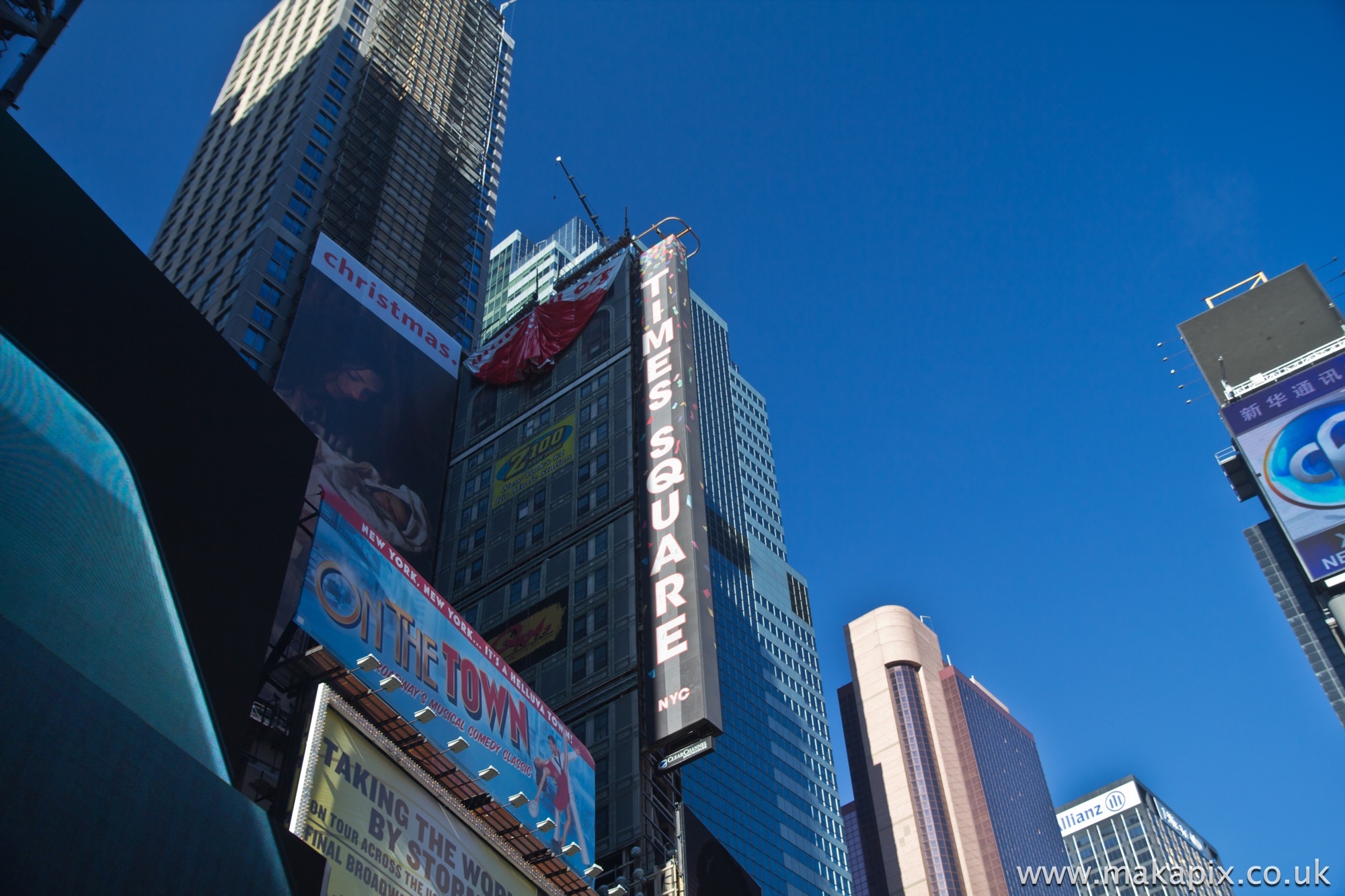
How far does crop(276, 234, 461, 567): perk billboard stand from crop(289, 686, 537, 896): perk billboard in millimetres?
27280

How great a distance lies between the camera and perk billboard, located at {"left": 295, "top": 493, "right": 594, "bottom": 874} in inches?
1357

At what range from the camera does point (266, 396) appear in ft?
118

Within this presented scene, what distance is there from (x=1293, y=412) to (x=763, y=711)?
73.6 m

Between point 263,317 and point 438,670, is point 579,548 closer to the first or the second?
point 438,670

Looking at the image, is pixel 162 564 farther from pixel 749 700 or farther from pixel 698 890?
pixel 749 700

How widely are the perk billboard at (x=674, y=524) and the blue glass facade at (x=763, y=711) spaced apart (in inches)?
2676

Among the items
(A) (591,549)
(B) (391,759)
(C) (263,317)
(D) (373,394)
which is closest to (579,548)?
(A) (591,549)

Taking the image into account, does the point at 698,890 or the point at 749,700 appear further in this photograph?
the point at 749,700

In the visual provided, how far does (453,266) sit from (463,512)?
36.7 m

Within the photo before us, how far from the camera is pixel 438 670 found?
123ft

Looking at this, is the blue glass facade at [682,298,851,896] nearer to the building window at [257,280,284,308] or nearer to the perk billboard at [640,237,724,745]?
the building window at [257,280,284,308]

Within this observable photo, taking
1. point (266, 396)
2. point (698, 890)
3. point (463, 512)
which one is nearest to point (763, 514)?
point (463, 512)

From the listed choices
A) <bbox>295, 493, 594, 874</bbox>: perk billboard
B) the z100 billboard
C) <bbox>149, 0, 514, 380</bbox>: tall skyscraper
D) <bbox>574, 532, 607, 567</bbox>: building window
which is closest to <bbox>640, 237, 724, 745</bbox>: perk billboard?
<bbox>574, 532, 607, 567</bbox>: building window

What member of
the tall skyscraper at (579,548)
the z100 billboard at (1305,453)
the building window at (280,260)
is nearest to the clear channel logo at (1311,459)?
the z100 billboard at (1305,453)
